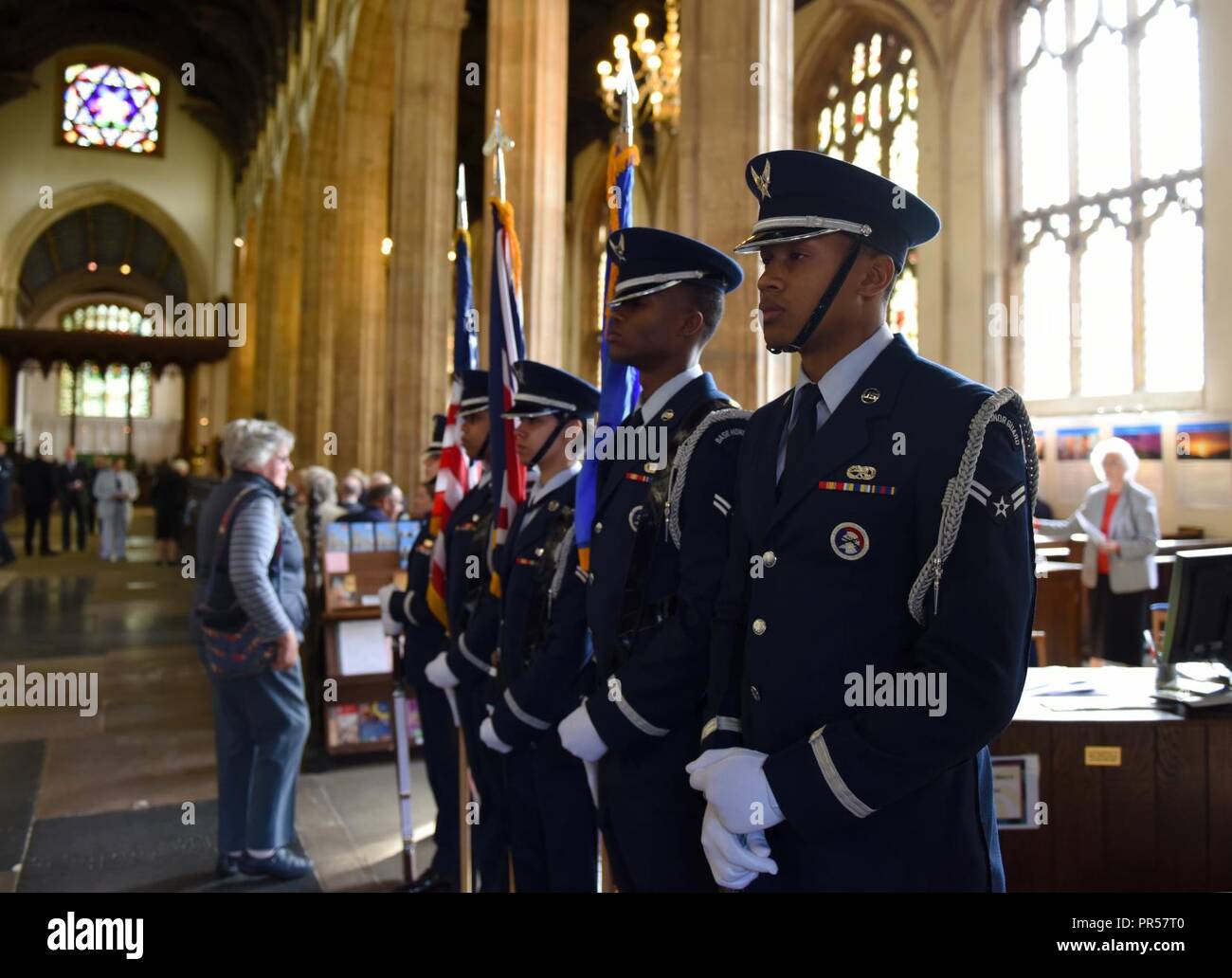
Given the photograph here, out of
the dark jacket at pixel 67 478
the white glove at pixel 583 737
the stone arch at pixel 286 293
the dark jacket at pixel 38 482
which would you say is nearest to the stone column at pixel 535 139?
the white glove at pixel 583 737

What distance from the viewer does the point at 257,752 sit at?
3461mm

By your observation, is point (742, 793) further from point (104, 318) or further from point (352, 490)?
point (104, 318)

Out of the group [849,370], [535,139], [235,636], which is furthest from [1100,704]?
[535,139]

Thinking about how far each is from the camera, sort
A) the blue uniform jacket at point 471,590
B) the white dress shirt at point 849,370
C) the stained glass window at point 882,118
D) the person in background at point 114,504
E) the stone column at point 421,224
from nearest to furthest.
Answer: the white dress shirt at point 849,370 < the blue uniform jacket at point 471,590 < the stone column at point 421,224 < the stained glass window at point 882,118 < the person in background at point 114,504

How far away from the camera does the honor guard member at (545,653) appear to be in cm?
227

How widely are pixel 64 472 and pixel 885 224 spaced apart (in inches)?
737

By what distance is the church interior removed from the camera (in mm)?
2855

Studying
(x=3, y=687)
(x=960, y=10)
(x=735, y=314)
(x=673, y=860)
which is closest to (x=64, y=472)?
(x=3, y=687)

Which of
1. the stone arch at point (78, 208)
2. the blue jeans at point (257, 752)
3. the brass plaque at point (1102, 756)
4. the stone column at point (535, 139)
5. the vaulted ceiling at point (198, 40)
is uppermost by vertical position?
the vaulted ceiling at point (198, 40)

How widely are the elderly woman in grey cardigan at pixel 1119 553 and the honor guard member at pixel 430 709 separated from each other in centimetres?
393

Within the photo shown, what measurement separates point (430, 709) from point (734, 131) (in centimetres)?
258

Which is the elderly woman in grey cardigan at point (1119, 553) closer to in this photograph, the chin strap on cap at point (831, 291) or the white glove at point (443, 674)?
the white glove at point (443, 674)

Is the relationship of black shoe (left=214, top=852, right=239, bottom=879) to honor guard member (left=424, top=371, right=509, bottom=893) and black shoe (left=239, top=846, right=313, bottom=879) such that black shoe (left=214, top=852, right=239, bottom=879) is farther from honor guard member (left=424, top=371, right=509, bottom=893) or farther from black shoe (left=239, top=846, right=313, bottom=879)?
honor guard member (left=424, top=371, right=509, bottom=893)

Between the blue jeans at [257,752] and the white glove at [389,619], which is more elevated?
the white glove at [389,619]
